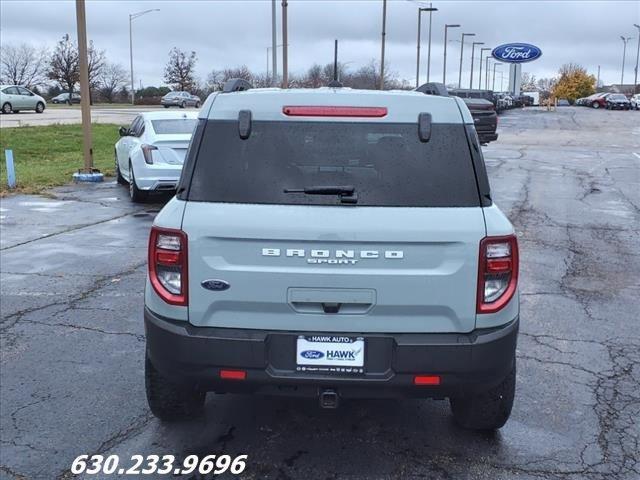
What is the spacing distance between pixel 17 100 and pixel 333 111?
40719 millimetres

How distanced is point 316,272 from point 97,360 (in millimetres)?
2656

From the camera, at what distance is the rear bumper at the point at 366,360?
3.22 m

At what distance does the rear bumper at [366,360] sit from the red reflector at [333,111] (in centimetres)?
108

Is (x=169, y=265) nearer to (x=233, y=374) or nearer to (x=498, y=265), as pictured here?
(x=233, y=374)

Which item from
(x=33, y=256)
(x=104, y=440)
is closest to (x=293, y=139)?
(x=104, y=440)

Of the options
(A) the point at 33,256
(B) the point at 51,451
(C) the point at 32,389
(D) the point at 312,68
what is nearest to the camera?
(B) the point at 51,451

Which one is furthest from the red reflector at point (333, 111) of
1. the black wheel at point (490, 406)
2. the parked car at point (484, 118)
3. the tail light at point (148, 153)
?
the parked car at point (484, 118)

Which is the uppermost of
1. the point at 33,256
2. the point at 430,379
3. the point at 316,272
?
the point at 316,272

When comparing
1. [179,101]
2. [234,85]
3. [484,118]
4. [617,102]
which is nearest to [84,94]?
[234,85]

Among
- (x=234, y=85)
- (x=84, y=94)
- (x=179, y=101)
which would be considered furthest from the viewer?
(x=179, y=101)

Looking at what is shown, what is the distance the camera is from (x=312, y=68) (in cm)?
7406

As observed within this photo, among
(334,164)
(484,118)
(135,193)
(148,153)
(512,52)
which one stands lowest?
(135,193)

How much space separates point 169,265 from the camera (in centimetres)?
329

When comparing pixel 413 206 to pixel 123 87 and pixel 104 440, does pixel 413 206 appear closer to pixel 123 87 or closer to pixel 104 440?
pixel 104 440
